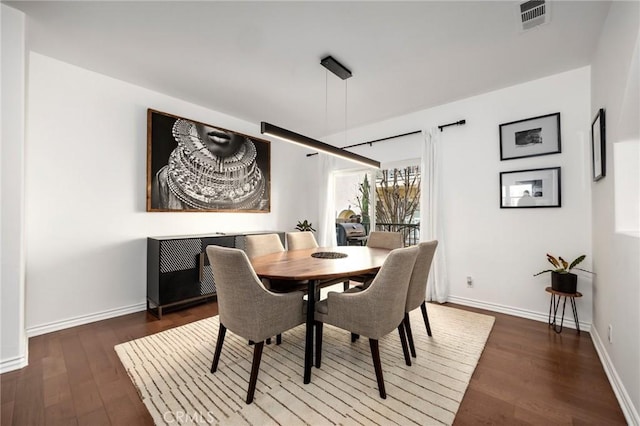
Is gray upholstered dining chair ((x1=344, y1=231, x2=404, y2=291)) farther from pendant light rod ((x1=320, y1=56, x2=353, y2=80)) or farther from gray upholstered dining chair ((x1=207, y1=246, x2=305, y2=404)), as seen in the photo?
pendant light rod ((x1=320, y1=56, x2=353, y2=80))

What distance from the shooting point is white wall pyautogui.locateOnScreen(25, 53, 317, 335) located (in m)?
2.45

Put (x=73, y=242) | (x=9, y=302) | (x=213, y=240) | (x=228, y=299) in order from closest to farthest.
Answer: (x=228, y=299)
(x=9, y=302)
(x=73, y=242)
(x=213, y=240)

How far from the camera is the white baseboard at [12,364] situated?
5.99 ft

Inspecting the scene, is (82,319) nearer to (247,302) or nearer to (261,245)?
(261,245)

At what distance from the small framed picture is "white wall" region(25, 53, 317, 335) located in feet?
12.8

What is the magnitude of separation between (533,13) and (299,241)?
282 cm

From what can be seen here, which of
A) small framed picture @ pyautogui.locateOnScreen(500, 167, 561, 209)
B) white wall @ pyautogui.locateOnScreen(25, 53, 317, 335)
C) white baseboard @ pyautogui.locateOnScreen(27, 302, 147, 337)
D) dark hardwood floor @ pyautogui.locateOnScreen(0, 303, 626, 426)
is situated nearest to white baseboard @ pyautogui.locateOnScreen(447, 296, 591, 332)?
dark hardwood floor @ pyautogui.locateOnScreen(0, 303, 626, 426)

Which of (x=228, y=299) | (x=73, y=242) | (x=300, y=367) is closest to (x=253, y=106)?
(x=73, y=242)

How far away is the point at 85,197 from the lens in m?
2.69

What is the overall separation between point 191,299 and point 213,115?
245cm

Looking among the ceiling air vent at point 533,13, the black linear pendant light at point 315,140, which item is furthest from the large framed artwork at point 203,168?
the ceiling air vent at point 533,13

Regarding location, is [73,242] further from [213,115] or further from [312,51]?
[312,51]

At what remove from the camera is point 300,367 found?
193 cm

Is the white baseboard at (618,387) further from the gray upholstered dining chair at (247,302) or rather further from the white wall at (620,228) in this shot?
the gray upholstered dining chair at (247,302)
